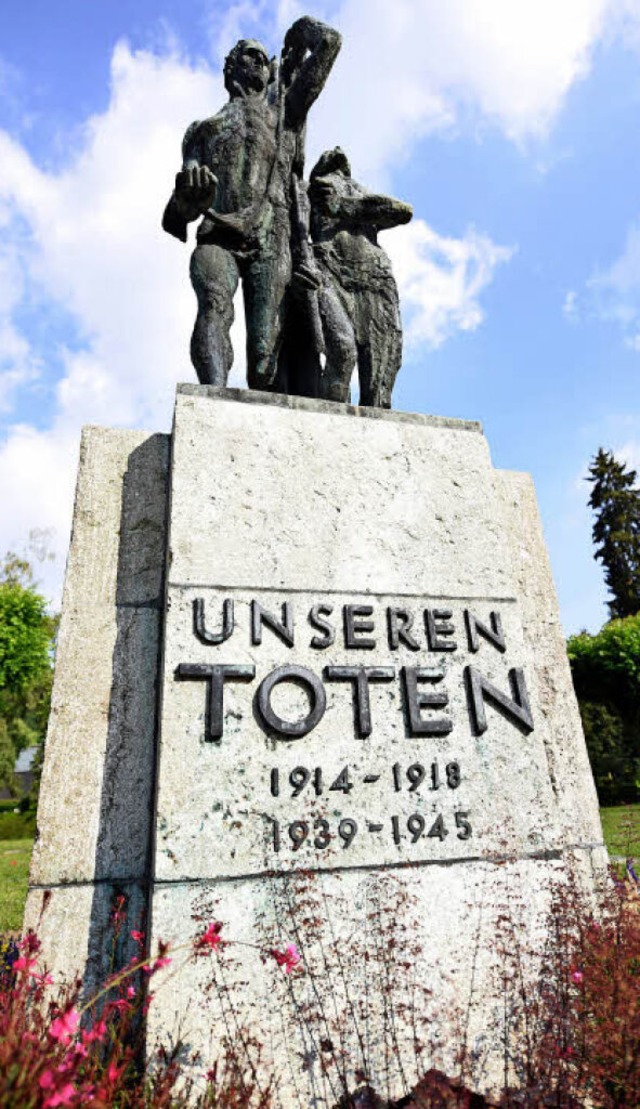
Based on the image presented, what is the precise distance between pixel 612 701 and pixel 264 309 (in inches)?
657

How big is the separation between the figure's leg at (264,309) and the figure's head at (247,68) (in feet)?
3.44

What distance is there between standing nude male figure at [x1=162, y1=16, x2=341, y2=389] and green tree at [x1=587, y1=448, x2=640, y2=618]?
25733mm

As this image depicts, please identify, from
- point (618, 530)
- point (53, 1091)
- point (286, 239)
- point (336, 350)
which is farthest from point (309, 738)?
point (618, 530)

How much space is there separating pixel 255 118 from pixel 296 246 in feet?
2.57

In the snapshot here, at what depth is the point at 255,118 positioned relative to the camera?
3.84 metres

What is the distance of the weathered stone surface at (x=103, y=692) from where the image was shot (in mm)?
2334

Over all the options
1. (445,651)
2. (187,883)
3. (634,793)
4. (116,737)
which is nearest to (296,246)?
(445,651)

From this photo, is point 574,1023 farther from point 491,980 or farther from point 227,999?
point 227,999

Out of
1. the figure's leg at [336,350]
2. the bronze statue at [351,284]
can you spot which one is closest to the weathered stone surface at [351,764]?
the figure's leg at [336,350]

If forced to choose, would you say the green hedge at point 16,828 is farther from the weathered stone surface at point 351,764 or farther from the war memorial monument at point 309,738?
the weathered stone surface at point 351,764

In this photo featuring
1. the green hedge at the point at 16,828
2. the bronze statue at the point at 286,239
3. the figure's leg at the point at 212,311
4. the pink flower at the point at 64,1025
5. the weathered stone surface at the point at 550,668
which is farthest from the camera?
the green hedge at the point at 16,828

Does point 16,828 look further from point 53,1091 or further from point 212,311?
point 53,1091

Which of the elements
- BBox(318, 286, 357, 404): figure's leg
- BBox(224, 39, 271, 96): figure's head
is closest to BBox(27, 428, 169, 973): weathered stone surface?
BBox(318, 286, 357, 404): figure's leg

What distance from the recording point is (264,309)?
3.70 metres
